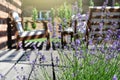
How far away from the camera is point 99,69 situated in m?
2.43

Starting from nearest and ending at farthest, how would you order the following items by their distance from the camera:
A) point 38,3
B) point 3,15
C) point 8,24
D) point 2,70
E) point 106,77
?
point 106,77, point 2,70, point 3,15, point 8,24, point 38,3

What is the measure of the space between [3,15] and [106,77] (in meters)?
5.21

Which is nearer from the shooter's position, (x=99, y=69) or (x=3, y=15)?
(x=99, y=69)

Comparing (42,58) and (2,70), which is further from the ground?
(42,58)

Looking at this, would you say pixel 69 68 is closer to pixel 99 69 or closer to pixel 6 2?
pixel 99 69

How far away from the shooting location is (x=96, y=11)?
8023 millimetres

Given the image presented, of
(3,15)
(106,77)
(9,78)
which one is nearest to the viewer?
(106,77)

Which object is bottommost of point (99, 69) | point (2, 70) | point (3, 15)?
point (2, 70)

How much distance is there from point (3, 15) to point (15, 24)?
38 centimetres

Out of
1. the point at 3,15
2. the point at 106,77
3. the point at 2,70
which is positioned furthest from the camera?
the point at 3,15

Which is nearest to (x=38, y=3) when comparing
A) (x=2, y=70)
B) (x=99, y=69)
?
(x=2, y=70)

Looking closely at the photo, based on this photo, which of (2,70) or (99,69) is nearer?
(99,69)

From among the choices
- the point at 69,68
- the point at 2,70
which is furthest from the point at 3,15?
the point at 69,68

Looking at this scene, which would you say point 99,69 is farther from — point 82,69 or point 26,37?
point 26,37
